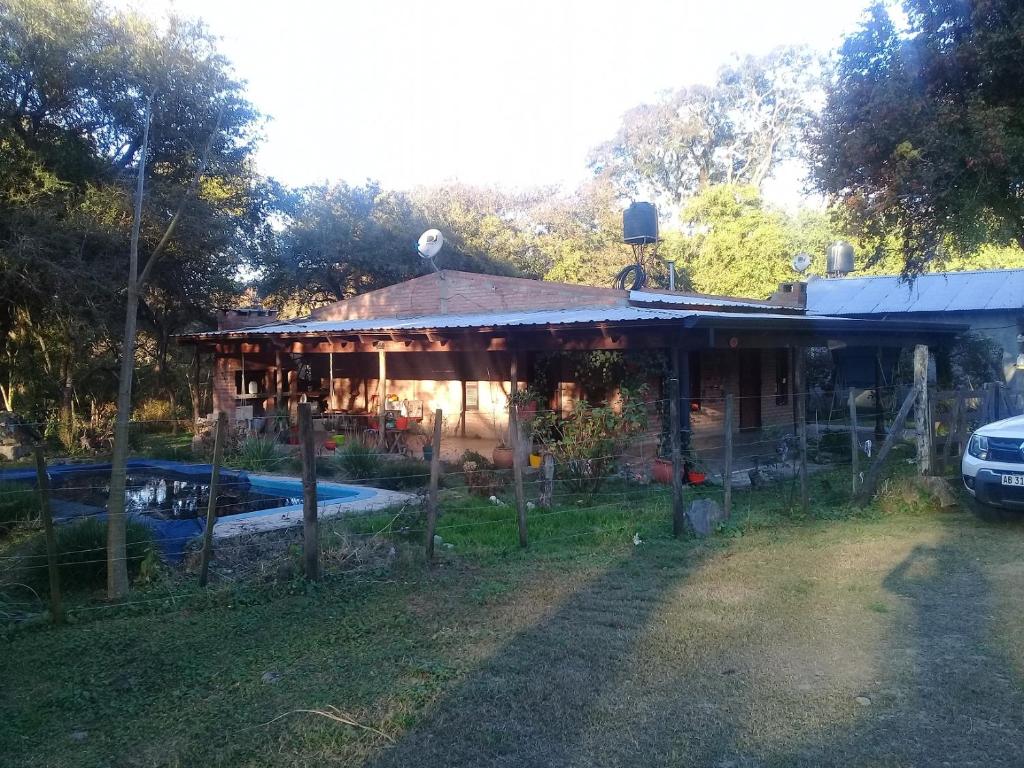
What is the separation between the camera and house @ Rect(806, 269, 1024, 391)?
2025 cm

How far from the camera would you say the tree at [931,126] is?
993 centimetres

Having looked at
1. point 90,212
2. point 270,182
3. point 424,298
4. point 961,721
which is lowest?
point 961,721

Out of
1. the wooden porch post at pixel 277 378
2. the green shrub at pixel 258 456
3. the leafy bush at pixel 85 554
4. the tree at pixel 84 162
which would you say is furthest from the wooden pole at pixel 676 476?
the wooden porch post at pixel 277 378

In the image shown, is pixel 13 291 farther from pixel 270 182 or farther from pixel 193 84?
pixel 193 84

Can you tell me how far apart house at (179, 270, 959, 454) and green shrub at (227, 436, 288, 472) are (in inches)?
81.3

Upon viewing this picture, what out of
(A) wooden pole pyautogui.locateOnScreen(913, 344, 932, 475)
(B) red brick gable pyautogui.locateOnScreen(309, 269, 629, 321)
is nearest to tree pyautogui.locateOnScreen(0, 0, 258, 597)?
(B) red brick gable pyautogui.locateOnScreen(309, 269, 629, 321)

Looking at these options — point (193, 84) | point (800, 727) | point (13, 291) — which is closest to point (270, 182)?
point (13, 291)

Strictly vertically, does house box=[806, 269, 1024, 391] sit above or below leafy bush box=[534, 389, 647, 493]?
above

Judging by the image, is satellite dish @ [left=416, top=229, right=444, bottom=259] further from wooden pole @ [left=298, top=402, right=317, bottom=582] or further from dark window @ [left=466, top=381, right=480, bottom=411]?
wooden pole @ [left=298, top=402, right=317, bottom=582]

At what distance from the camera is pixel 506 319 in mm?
14625

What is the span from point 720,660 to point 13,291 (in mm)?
16800

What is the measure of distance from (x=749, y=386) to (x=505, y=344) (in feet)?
20.6

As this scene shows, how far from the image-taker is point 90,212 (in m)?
16.2

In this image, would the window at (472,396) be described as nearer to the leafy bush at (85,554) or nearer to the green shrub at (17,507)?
the green shrub at (17,507)
